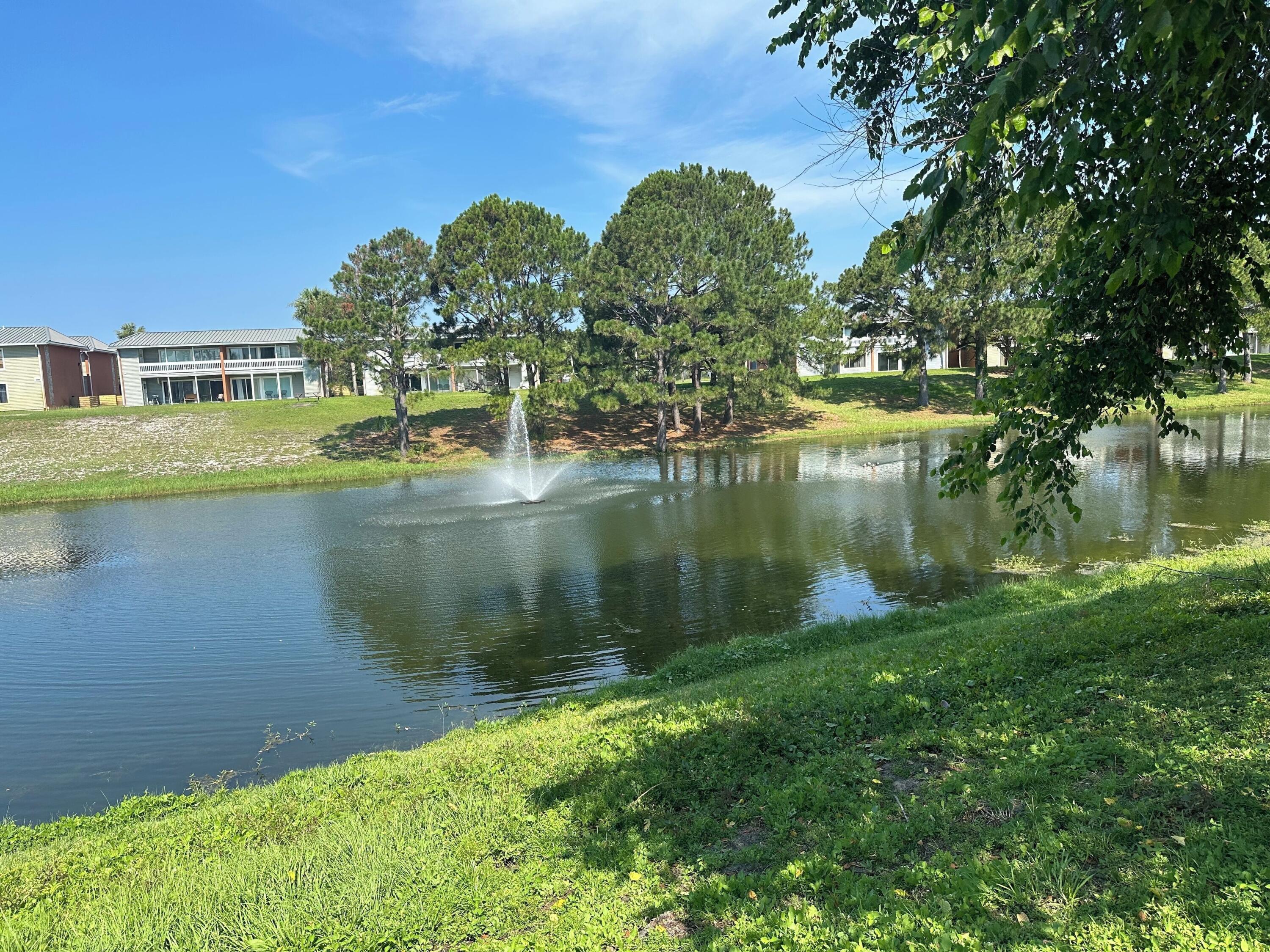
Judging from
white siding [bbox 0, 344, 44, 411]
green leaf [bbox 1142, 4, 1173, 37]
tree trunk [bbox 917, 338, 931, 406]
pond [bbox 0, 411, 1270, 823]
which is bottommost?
pond [bbox 0, 411, 1270, 823]

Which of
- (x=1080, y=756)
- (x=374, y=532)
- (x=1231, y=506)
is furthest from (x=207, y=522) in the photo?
(x=1231, y=506)

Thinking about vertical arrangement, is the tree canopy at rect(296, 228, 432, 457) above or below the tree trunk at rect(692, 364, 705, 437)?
above

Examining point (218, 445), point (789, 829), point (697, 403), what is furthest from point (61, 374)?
point (789, 829)

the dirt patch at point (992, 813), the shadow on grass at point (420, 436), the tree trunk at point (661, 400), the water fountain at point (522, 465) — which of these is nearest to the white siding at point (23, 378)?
the shadow on grass at point (420, 436)

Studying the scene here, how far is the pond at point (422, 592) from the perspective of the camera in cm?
1037

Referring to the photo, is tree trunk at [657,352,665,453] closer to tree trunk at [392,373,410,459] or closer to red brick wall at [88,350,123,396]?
tree trunk at [392,373,410,459]

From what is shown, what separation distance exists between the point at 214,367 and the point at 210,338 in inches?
127

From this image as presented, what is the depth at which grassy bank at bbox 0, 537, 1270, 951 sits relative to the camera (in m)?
3.85

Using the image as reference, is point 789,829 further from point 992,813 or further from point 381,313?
point 381,313

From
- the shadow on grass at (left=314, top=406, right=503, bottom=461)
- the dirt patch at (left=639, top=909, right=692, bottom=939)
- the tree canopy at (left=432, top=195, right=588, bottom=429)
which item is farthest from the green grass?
the dirt patch at (left=639, top=909, right=692, bottom=939)

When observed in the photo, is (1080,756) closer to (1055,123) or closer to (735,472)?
(1055,123)

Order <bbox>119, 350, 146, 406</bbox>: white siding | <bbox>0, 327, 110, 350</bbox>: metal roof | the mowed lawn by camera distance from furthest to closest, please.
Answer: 1. <bbox>119, 350, 146, 406</bbox>: white siding
2. <bbox>0, 327, 110, 350</bbox>: metal roof
3. the mowed lawn

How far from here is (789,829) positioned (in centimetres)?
495

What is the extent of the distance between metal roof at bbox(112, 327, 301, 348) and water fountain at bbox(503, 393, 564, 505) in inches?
1199
